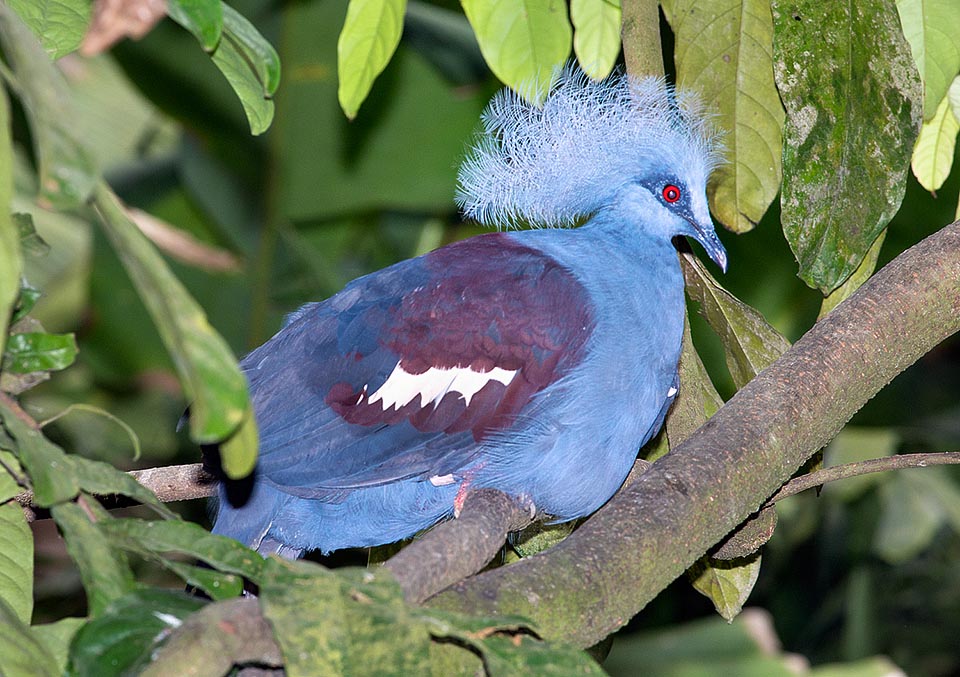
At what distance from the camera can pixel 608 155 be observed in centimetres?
196

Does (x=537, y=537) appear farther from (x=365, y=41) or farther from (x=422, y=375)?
(x=365, y=41)

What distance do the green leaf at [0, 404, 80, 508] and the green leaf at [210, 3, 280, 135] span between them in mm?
475

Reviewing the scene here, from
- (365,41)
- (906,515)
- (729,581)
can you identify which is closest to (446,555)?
(365,41)

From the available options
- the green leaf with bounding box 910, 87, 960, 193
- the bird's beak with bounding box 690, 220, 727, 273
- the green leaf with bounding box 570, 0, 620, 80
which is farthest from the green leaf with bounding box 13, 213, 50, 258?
the green leaf with bounding box 910, 87, 960, 193

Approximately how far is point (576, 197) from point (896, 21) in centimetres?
65

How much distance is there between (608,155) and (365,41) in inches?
23.5

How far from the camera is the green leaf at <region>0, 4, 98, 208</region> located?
0.82 metres

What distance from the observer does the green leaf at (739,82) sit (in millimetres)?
1773

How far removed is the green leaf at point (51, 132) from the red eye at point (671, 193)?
1298 mm

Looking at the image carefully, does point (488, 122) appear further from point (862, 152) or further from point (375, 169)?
point (375, 169)

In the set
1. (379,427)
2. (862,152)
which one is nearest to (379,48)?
(379,427)

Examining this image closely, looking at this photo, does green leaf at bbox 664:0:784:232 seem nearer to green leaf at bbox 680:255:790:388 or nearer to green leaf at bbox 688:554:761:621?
green leaf at bbox 680:255:790:388

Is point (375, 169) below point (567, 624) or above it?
below

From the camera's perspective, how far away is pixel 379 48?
60.5 inches
